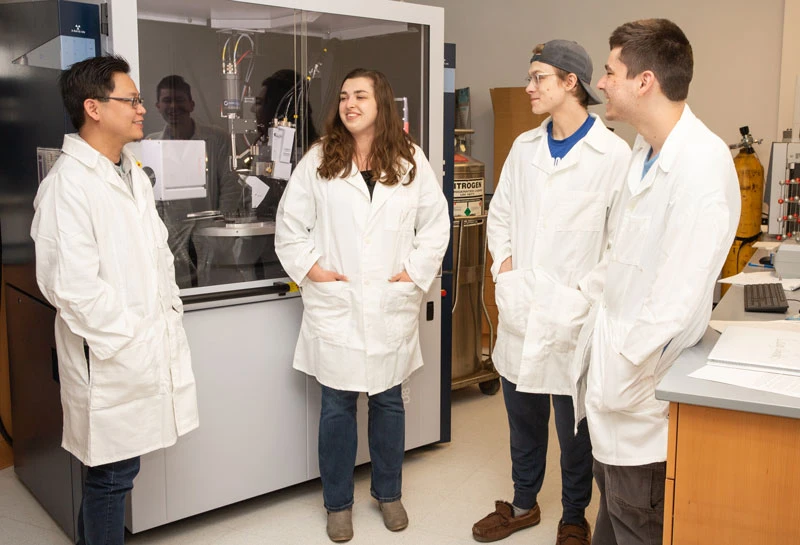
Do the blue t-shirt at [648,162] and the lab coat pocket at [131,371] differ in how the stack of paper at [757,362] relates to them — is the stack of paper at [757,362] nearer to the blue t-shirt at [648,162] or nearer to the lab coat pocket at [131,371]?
the blue t-shirt at [648,162]

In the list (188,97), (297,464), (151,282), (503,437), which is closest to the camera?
(151,282)

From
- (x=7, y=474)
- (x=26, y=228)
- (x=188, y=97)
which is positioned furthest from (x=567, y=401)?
(x=7, y=474)

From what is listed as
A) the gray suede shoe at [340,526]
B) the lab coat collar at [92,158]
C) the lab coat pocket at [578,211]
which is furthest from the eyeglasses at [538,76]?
the gray suede shoe at [340,526]

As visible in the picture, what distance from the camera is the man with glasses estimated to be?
1994 millimetres

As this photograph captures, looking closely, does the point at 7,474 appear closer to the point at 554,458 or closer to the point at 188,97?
the point at 188,97

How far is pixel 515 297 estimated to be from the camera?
243 cm

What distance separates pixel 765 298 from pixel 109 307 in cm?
183

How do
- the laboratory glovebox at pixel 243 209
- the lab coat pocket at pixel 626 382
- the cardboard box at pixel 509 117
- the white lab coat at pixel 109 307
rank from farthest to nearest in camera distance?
the cardboard box at pixel 509 117
the laboratory glovebox at pixel 243 209
the white lab coat at pixel 109 307
the lab coat pocket at pixel 626 382

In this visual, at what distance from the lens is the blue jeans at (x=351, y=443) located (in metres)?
2.64

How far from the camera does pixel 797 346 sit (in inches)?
68.3

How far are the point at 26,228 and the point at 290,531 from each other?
127 centimetres

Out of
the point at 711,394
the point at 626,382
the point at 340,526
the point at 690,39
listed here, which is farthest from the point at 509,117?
the point at 711,394

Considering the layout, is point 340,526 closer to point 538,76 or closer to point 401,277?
point 401,277

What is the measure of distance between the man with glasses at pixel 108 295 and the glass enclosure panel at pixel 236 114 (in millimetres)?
357
